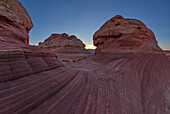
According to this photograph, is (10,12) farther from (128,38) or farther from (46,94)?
(128,38)

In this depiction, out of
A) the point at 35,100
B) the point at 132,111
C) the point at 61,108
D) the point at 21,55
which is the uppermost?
the point at 21,55

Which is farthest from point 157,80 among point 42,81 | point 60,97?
point 42,81

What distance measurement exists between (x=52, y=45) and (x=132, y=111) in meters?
25.6

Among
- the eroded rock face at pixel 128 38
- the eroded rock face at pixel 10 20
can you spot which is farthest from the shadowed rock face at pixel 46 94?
the eroded rock face at pixel 128 38

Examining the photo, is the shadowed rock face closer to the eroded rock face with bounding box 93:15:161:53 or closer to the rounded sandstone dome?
the rounded sandstone dome

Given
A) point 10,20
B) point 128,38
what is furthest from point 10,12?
point 128,38

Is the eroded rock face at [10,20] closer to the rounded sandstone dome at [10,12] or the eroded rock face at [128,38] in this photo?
the rounded sandstone dome at [10,12]

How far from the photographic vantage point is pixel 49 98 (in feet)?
4.22

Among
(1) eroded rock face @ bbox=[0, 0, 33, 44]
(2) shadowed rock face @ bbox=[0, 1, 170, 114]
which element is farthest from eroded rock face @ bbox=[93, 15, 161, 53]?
(1) eroded rock face @ bbox=[0, 0, 33, 44]

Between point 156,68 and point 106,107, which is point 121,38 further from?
point 106,107

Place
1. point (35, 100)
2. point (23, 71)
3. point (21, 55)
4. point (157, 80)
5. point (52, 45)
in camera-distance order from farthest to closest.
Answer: point (52, 45), point (157, 80), point (21, 55), point (23, 71), point (35, 100)

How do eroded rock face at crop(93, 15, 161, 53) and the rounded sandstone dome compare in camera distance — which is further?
eroded rock face at crop(93, 15, 161, 53)

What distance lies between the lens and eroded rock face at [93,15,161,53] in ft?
16.1

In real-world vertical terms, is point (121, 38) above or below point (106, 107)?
above
